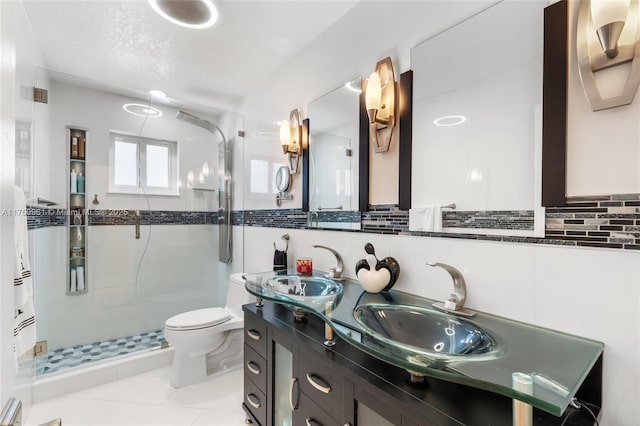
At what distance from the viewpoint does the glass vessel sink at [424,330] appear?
958 millimetres

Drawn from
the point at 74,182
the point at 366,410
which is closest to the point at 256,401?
the point at 366,410

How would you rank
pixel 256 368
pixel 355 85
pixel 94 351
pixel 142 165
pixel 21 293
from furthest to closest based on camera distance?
pixel 142 165, pixel 94 351, pixel 355 85, pixel 256 368, pixel 21 293

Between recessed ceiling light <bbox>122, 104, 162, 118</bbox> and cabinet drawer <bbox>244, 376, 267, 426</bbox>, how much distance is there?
2594mm

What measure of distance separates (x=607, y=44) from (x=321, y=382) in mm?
1437

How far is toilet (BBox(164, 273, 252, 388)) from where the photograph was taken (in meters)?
2.09

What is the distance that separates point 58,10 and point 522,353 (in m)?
2.84

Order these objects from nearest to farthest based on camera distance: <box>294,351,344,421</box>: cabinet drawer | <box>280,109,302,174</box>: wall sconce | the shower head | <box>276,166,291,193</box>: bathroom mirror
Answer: <box>294,351,344,421</box>: cabinet drawer
<box>280,109,302,174</box>: wall sconce
<box>276,166,291,193</box>: bathroom mirror
the shower head

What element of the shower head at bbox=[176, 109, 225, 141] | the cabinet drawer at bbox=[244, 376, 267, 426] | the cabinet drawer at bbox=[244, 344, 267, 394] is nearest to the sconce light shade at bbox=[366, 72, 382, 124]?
the cabinet drawer at bbox=[244, 344, 267, 394]

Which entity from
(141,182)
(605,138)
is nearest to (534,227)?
(605,138)

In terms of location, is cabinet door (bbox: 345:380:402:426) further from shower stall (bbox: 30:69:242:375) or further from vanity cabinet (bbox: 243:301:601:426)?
shower stall (bbox: 30:69:242:375)

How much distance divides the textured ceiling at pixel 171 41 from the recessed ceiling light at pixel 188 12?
5cm

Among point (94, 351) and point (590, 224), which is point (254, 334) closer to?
point (590, 224)

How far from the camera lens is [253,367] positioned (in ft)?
5.29

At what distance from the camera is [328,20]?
6.06ft
